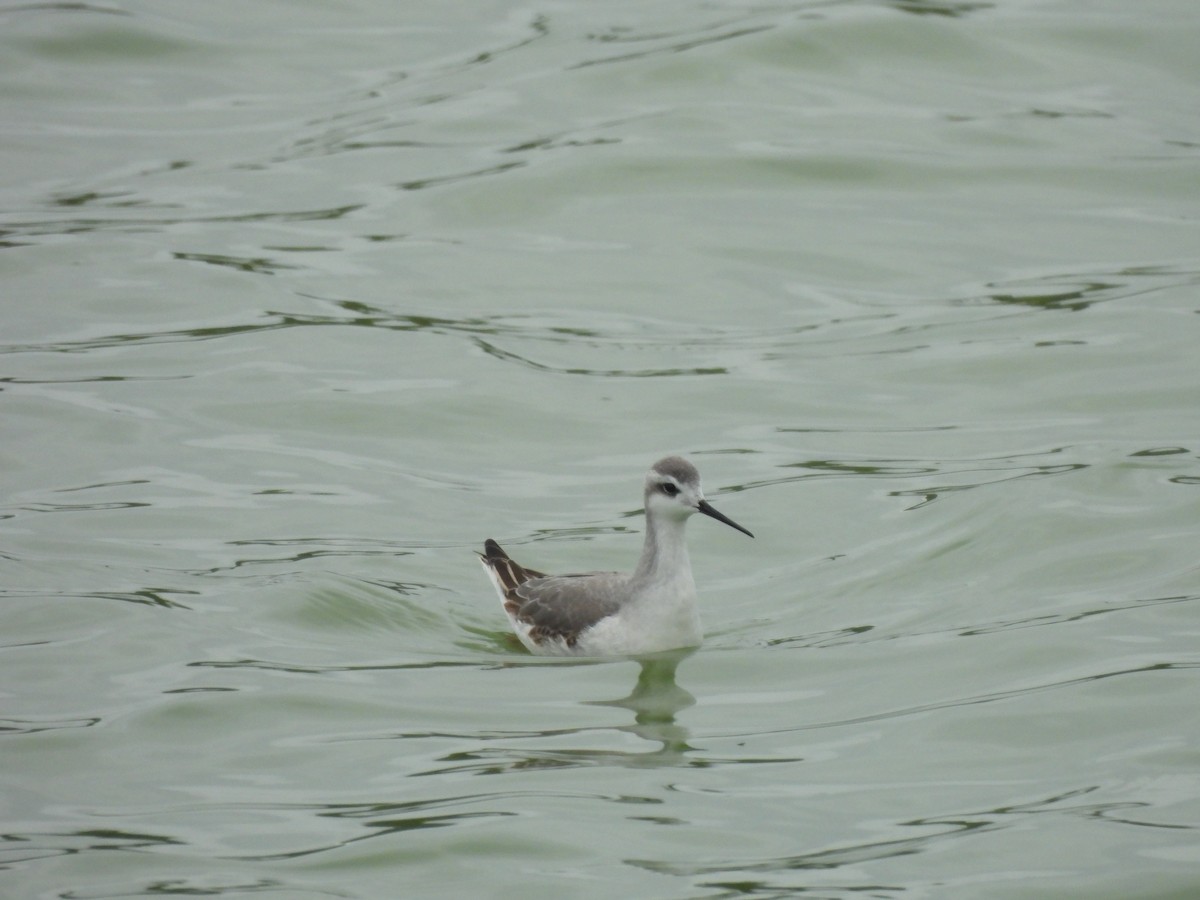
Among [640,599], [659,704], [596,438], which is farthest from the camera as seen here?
[596,438]

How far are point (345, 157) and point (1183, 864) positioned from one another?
15.2 metres

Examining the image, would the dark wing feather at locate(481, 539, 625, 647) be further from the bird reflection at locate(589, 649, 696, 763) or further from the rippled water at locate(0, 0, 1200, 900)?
the bird reflection at locate(589, 649, 696, 763)

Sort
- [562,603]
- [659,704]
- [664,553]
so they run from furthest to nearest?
1. [562,603]
2. [664,553]
3. [659,704]

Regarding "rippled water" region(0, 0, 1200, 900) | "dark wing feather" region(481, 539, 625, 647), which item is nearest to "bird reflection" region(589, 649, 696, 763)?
"rippled water" region(0, 0, 1200, 900)

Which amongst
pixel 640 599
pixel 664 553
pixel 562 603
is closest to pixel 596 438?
pixel 562 603

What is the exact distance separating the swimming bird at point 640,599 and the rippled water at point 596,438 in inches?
9.5

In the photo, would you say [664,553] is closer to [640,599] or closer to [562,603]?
[640,599]

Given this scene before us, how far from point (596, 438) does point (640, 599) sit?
398cm

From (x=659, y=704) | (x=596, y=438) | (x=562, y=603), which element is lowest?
(x=659, y=704)

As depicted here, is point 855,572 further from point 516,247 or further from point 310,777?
point 516,247

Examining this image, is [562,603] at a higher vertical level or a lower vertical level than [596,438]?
lower

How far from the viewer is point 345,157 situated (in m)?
21.2

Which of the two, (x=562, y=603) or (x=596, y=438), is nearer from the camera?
(x=562, y=603)

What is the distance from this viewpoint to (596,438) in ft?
50.3
